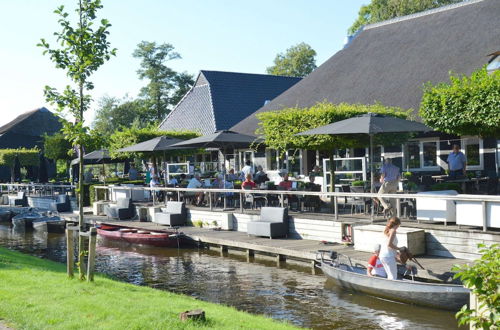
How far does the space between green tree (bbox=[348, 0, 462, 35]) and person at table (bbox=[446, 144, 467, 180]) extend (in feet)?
97.0

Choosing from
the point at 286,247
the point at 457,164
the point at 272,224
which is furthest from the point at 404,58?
the point at 286,247

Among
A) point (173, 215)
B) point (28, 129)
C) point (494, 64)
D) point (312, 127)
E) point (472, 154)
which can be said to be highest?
point (28, 129)

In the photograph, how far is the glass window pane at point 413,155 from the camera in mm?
21500

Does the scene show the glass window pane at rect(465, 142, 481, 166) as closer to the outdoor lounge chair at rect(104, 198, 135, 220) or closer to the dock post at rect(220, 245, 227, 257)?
the dock post at rect(220, 245, 227, 257)

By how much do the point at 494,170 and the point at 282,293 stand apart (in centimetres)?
1100

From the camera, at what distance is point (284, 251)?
14188 mm

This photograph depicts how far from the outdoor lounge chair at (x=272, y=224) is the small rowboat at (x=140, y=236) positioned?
2.90 meters

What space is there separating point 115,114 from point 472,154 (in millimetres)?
55802

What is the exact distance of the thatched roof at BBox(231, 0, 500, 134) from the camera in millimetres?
22594

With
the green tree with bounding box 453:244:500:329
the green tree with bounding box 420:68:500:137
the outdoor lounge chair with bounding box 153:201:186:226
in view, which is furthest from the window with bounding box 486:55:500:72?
the green tree with bounding box 453:244:500:329

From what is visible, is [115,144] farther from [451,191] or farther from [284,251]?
[451,191]

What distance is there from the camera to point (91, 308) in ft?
24.6

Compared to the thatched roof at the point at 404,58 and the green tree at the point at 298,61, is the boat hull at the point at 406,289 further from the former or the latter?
the green tree at the point at 298,61

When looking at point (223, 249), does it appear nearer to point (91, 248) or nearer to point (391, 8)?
point (91, 248)
